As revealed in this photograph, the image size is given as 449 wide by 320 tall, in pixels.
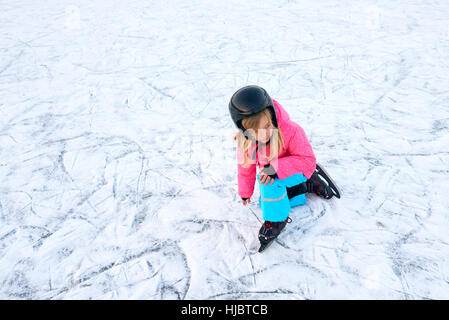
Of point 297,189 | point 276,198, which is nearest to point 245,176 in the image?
point 276,198

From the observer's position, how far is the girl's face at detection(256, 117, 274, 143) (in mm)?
1549

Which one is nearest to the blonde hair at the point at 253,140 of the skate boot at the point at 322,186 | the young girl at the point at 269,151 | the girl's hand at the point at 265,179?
the young girl at the point at 269,151

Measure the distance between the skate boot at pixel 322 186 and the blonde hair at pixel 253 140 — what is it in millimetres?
707

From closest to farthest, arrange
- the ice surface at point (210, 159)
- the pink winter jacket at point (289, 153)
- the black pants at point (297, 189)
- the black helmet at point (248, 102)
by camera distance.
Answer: the black helmet at point (248, 102)
the pink winter jacket at point (289, 153)
the ice surface at point (210, 159)
the black pants at point (297, 189)

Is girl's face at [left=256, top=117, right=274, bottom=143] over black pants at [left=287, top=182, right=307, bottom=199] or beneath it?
over

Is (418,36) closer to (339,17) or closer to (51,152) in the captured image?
(339,17)

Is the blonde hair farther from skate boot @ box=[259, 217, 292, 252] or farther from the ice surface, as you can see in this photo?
the ice surface

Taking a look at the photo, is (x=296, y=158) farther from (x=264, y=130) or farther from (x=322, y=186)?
(x=322, y=186)

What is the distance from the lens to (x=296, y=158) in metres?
1.75

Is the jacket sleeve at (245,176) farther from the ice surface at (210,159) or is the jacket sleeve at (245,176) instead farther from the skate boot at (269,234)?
the ice surface at (210,159)

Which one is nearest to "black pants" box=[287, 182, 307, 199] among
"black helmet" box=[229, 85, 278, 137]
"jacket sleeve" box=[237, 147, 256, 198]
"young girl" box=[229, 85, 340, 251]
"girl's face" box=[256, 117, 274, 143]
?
"young girl" box=[229, 85, 340, 251]

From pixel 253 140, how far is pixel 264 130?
0.32 feet

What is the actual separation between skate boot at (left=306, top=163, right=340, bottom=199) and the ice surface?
104 mm

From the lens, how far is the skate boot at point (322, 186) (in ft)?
7.61
